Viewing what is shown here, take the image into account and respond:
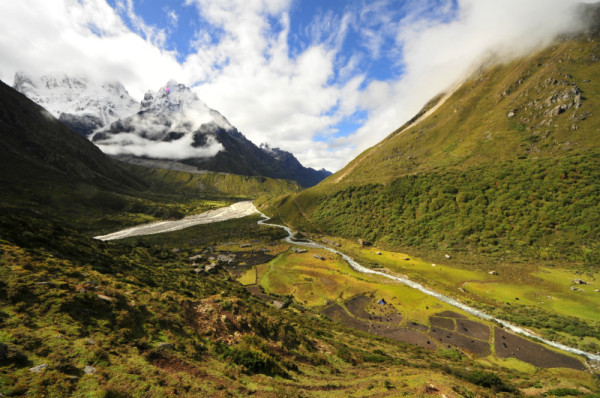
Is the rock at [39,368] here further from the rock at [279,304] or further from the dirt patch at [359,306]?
the dirt patch at [359,306]

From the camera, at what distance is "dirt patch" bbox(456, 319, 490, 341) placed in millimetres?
51534

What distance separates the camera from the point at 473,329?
176 feet

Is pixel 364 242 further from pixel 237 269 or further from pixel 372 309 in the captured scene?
pixel 237 269

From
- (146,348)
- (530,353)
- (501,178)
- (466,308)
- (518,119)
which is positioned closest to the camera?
(146,348)

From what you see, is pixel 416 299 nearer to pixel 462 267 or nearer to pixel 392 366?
pixel 462 267

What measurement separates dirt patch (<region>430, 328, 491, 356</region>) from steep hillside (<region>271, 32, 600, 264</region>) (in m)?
52.1

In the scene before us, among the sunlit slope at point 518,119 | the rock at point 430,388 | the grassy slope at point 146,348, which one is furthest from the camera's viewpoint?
the sunlit slope at point 518,119

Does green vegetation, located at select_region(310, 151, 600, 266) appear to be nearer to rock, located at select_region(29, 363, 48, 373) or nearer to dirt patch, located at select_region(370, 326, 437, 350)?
dirt patch, located at select_region(370, 326, 437, 350)

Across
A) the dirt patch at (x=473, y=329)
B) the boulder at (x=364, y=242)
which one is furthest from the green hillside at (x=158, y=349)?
the boulder at (x=364, y=242)

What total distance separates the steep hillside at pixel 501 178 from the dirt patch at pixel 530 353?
46513 millimetres

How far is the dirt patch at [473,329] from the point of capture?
5153 cm

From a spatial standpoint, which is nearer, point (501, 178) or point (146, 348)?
point (146, 348)

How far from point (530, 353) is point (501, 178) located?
→ 310 ft

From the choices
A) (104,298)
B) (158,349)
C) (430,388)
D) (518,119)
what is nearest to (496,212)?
(518,119)
